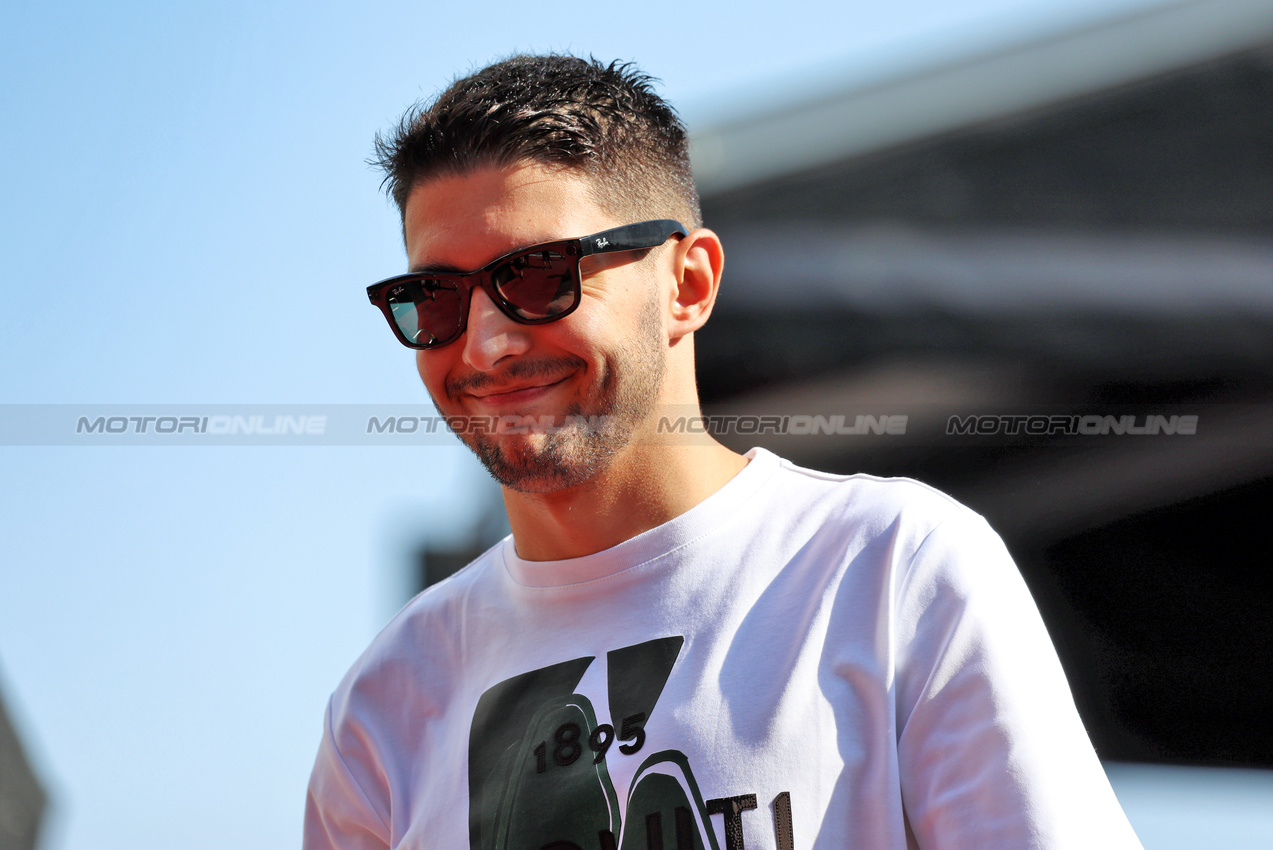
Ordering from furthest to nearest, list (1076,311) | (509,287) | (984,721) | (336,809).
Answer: (1076,311) < (336,809) < (509,287) < (984,721)

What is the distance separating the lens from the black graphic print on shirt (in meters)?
1.18

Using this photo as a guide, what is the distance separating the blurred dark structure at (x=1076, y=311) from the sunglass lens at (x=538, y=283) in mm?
2640

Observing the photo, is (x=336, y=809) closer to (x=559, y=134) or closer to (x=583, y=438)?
(x=583, y=438)

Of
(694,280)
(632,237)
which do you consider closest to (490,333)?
(632,237)

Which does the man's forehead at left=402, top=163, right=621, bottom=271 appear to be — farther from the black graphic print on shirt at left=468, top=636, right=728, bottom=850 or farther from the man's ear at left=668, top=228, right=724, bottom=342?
the black graphic print on shirt at left=468, top=636, right=728, bottom=850

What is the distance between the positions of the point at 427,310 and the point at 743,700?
86cm

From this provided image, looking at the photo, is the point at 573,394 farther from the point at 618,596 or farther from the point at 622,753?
the point at 622,753

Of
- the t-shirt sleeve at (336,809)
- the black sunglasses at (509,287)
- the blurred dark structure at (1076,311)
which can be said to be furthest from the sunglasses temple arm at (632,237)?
the blurred dark structure at (1076,311)

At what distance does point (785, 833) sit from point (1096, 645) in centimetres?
272

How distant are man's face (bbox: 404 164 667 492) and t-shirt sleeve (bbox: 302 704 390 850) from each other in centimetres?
63

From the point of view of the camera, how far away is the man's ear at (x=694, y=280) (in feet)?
5.35

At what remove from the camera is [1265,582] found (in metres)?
3.02

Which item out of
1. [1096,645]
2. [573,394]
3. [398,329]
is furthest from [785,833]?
[1096,645]

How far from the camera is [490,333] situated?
4.80ft
